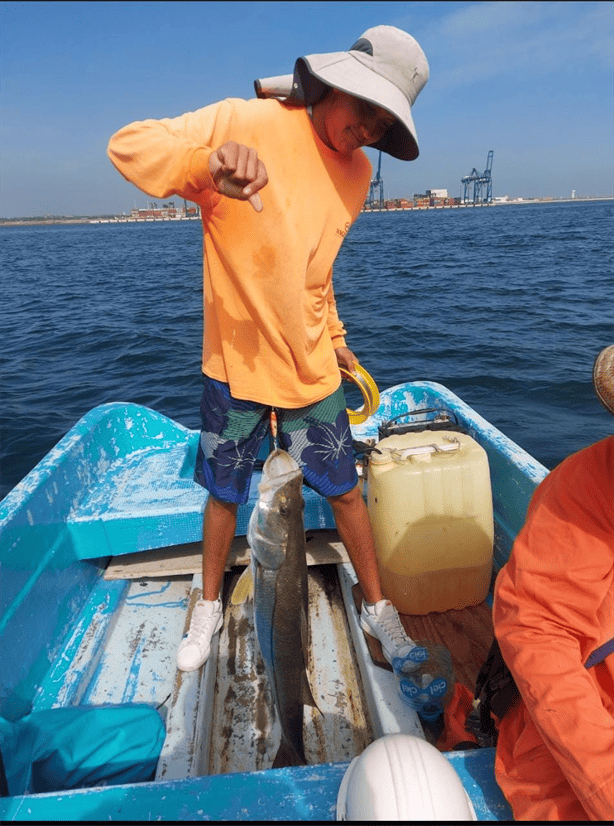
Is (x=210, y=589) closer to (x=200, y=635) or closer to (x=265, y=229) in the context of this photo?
(x=200, y=635)

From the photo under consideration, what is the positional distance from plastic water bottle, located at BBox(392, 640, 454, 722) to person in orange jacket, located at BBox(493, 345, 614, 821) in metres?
0.62

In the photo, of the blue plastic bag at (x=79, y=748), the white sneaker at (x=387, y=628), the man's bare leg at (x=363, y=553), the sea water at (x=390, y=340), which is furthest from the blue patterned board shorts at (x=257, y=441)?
the sea water at (x=390, y=340)

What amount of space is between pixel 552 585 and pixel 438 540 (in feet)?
4.55

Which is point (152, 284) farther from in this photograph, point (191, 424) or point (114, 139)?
point (114, 139)

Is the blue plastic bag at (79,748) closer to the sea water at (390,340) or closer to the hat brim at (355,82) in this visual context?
the hat brim at (355,82)

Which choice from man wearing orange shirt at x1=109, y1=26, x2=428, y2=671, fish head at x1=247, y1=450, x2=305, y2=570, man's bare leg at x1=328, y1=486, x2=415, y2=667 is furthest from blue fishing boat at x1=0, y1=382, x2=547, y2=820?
fish head at x1=247, y1=450, x2=305, y2=570

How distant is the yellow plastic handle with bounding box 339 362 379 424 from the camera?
3.17 metres

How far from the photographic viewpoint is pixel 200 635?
2.60m

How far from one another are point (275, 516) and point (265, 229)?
1122 mm

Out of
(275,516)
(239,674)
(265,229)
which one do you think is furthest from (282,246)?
(239,674)

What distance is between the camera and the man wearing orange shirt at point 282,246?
1.90 m

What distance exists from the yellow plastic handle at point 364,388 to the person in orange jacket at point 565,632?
67.9 inches

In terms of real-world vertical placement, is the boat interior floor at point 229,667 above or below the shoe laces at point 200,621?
below

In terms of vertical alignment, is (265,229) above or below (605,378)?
above
